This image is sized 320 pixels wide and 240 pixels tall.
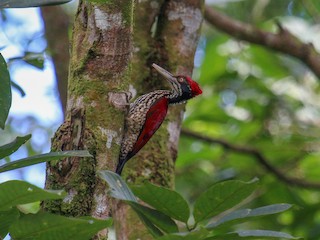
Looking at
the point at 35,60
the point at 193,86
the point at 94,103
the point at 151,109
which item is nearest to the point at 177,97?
the point at 193,86

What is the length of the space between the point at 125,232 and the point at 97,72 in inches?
47.3

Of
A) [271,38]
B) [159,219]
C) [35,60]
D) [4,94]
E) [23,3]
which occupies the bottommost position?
[271,38]

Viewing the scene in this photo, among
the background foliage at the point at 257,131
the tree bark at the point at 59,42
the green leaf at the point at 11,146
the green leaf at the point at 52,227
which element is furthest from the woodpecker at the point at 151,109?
the background foliage at the point at 257,131

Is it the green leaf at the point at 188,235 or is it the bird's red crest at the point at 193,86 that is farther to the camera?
the bird's red crest at the point at 193,86

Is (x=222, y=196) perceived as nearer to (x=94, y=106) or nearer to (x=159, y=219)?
(x=159, y=219)

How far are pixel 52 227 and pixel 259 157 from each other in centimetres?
364

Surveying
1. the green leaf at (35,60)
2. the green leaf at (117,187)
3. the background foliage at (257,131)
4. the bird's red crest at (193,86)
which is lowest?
the background foliage at (257,131)

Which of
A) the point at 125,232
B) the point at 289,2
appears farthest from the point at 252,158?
the point at 125,232

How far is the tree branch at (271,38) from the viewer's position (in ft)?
19.1

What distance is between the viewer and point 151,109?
379cm

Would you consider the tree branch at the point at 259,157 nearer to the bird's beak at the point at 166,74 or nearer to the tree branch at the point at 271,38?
the tree branch at the point at 271,38

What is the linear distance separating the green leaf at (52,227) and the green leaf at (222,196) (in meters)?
0.39

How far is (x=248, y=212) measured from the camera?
2332 millimetres

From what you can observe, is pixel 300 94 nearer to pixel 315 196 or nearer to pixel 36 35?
pixel 315 196
